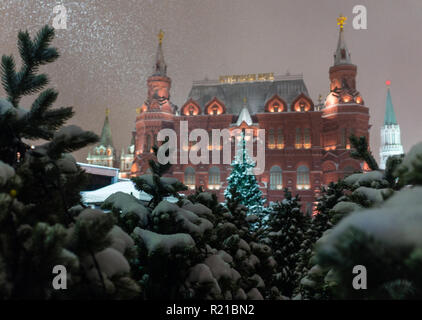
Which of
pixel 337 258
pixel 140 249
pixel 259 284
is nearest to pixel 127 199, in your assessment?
pixel 140 249

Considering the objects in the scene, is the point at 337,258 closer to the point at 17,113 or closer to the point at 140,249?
the point at 17,113

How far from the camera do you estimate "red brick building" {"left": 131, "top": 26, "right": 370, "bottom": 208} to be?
148 feet

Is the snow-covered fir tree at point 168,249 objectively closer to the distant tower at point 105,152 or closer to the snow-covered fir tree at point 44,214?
the snow-covered fir tree at point 44,214

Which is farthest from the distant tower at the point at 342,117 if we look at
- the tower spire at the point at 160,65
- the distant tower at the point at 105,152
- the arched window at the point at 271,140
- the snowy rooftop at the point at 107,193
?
the distant tower at the point at 105,152

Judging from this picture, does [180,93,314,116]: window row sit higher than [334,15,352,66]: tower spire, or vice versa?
[334,15,352,66]: tower spire

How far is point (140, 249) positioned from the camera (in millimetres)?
4367

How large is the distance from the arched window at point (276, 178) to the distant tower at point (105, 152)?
39.6 m

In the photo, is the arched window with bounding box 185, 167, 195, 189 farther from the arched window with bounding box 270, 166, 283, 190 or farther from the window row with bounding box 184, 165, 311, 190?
the arched window with bounding box 270, 166, 283, 190

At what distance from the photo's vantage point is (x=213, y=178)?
47344 millimetres

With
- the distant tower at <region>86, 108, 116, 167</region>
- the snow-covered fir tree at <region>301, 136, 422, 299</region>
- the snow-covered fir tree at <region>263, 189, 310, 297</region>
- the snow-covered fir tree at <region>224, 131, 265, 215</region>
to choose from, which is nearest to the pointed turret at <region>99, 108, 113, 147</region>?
the distant tower at <region>86, 108, 116, 167</region>

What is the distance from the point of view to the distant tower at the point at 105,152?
7419 cm

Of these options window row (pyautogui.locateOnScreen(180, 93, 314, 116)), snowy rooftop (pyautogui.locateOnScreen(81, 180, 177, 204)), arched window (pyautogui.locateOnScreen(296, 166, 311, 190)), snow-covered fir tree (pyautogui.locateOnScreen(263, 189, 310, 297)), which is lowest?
snow-covered fir tree (pyautogui.locateOnScreen(263, 189, 310, 297))
